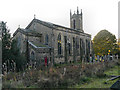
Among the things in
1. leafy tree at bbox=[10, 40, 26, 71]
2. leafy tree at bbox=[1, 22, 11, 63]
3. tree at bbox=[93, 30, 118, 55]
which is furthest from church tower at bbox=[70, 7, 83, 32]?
leafy tree at bbox=[1, 22, 11, 63]

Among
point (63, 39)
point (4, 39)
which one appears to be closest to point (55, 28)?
point (63, 39)

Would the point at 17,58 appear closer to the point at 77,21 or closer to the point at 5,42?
the point at 5,42

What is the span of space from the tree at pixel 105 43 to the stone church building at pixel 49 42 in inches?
350

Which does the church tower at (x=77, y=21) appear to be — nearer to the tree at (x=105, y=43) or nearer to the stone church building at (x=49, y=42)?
the stone church building at (x=49, y=42)

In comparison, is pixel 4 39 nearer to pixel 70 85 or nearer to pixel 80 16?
pixel 70 85

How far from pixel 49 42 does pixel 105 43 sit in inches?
942

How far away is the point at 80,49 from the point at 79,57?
2.53m

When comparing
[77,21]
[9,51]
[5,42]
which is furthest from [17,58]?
[77,21]

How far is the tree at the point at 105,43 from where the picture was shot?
37844 mm

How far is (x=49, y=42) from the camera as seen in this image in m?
24.5

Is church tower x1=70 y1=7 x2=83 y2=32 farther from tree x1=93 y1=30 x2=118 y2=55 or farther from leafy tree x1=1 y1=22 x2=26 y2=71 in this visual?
leafy tree x1=1 y1=22 x2=26 y2=71

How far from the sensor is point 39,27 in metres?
26.1

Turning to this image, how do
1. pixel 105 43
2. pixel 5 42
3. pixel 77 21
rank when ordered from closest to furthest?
1. pixel 5 42
2. pixel 105 43
3. pixel 77 21

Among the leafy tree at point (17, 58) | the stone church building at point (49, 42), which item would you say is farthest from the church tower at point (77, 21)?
the leafy tree at point (17, 58)
